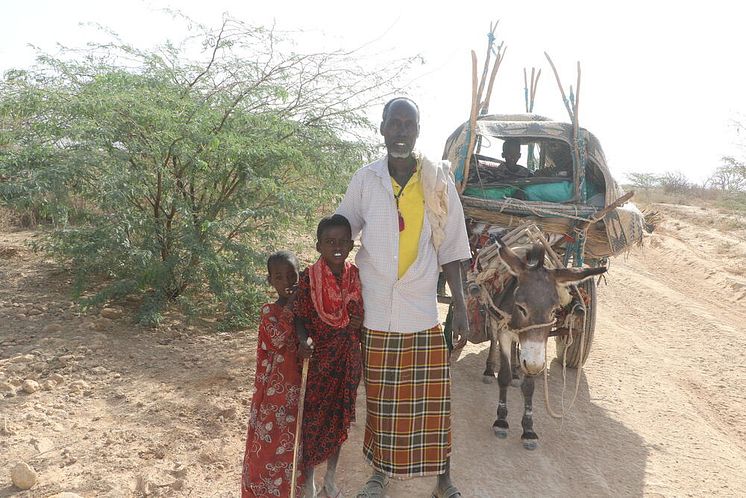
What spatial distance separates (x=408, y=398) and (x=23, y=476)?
6.61 feet

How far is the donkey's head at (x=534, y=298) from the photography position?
11.2ft

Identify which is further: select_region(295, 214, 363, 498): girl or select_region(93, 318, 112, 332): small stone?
select_region(93, 318, 112, 332): small stone

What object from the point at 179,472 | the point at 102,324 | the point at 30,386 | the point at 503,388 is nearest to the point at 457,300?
the point at 503,388

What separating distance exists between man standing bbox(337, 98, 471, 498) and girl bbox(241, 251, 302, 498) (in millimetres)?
402

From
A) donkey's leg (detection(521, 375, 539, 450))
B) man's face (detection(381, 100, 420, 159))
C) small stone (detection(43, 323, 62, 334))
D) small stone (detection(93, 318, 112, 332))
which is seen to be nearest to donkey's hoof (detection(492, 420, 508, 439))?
donkey's leg (detection(521, 375, 539, 450))

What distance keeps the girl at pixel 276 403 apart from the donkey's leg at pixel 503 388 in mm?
1790

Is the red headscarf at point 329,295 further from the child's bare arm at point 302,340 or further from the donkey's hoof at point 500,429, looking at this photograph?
the donkey's hoof at point 500,429

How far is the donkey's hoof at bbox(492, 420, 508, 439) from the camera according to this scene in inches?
154

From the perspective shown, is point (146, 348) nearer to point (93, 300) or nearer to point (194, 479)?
point (93, 300)

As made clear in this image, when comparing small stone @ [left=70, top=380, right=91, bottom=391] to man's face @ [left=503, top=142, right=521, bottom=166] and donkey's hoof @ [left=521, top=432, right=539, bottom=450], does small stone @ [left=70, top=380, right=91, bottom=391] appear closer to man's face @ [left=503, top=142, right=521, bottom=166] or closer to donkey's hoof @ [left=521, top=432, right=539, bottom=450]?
donkey's hoof @ [left=521, top=432, right=539, bottom=450]

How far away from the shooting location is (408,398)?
285 centimetres

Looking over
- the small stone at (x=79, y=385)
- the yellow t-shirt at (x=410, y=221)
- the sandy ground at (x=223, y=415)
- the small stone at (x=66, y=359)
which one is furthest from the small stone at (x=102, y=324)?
the yellow t-shirt at (x=410, y=221)

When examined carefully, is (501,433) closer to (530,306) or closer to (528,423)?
(528,423)

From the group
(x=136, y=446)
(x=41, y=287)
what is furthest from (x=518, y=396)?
(x=41, y=287)
